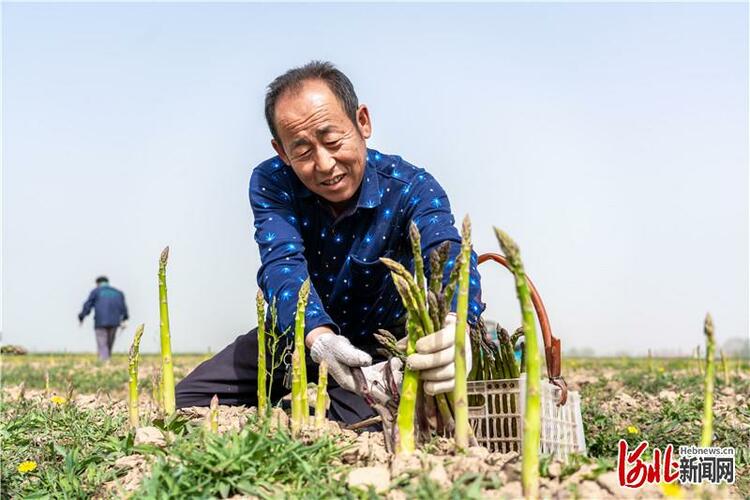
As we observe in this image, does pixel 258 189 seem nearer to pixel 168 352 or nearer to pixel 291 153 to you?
pixel 291 153

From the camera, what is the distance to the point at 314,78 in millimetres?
4387

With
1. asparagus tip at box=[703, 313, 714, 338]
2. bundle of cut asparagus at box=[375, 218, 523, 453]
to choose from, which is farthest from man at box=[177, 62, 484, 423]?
asparagus tip at box=[703, 313, 714, 338]

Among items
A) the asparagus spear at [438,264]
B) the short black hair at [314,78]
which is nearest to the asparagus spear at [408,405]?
the asparagus spear at [438,264]

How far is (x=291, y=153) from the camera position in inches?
172

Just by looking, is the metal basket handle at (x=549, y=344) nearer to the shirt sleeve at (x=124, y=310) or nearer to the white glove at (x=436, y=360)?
the white glove at (x=436, y=360)

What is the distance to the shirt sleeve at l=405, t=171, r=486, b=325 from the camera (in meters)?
4.16

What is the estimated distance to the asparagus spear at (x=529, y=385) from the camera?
2729 millimetres

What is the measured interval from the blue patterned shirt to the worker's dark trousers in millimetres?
488

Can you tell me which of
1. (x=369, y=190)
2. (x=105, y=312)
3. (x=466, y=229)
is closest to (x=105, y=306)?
(x=105, y=312)

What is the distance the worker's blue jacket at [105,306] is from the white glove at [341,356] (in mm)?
14767

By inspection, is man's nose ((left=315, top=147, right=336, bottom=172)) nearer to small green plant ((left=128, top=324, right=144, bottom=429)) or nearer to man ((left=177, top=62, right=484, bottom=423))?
man ((left=177, top=62, right=484, bottom=423))

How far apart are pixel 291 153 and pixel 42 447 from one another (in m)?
2.08

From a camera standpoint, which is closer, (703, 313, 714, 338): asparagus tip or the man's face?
(703, 313, 714, 338): asparagus tip
